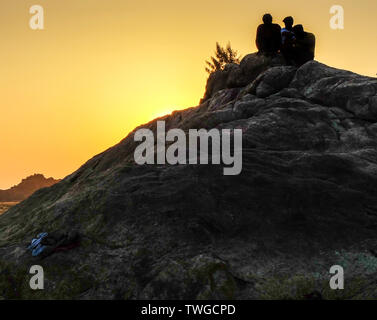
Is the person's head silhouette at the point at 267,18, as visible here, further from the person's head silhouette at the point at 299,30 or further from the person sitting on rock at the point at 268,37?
the person's head silhouette at the point at 299,30

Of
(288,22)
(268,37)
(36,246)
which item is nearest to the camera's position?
(36,246)

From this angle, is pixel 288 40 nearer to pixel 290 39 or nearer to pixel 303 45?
pixel 290 39

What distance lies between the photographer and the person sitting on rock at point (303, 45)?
1179 inches

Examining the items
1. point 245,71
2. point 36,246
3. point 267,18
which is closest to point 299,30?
point 267,18

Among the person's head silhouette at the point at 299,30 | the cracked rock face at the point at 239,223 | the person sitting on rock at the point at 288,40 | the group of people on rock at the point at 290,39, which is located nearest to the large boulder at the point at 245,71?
the person sitting on rock at the point at 288,40

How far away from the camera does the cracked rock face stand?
12859 mm

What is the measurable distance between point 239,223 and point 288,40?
19919 millimetres

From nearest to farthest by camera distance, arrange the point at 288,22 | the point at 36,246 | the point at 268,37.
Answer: the point at 36,246 → the point at 288,22 → the point at 268,37

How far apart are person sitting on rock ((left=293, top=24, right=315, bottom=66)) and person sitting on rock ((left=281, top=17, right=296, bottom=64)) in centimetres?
31

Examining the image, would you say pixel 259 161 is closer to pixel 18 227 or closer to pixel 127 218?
pixel 127 218

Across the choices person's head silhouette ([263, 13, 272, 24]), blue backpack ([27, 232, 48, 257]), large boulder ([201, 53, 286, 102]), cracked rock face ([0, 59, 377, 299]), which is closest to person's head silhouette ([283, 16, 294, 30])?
person's head silhouette ([263, 13, 272, 24])

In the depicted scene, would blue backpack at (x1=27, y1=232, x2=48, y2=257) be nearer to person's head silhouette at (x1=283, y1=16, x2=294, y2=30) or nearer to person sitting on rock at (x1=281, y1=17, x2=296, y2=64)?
person sitting on rock at (x1=281, y1=17, x2=296, y2=64)

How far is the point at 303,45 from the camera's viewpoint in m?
30.1
